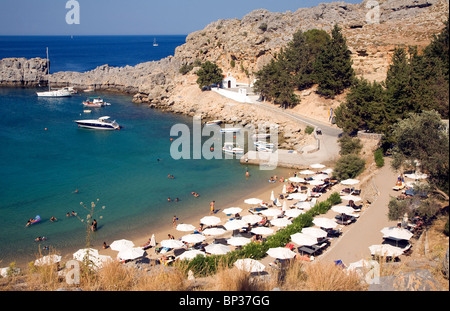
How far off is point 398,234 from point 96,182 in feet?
67.1

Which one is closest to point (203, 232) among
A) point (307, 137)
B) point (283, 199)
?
point (283, 199)

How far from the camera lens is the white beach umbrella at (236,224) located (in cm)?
1766

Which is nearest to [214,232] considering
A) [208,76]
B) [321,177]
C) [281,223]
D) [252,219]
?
[252,219]

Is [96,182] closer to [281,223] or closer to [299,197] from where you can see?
[299,197]

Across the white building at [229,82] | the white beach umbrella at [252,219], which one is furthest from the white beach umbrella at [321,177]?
the white building at [229,82]

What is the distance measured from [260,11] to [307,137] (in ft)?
142

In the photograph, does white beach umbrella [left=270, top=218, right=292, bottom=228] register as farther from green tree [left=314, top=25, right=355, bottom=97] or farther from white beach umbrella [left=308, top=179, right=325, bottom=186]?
green tree [left=314, top=25, right=355, bottom=97]

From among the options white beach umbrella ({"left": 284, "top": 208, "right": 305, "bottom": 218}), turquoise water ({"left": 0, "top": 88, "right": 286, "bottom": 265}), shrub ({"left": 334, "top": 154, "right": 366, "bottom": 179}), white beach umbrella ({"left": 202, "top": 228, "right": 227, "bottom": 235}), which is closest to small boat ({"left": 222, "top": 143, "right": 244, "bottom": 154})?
turquoise water ({"left": 0, "top": 88, "right": 286, "bottom": 265})

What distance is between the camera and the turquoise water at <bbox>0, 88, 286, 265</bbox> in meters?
20.0

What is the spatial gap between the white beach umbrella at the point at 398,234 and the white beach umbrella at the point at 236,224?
21.2 ft

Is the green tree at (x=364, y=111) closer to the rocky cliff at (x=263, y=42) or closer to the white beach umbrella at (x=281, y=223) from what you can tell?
the white beach umbrella at (x=281, y=223)

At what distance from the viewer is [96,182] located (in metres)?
26.8

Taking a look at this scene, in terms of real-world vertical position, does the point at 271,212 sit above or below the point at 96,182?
above

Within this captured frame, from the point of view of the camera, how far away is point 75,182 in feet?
87.2
